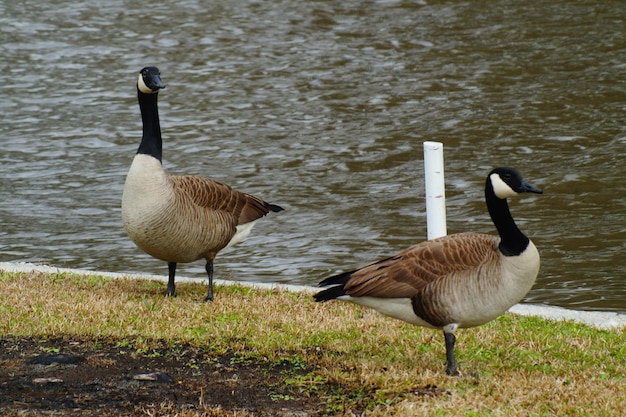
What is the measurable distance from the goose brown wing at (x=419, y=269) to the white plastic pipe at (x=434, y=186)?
1.47 meters

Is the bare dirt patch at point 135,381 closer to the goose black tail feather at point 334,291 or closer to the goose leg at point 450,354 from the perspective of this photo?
the goose black tail feather at point 334,291

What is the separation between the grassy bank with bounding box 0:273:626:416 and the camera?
218 inches

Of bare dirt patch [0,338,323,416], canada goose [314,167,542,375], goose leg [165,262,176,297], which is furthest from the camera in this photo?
goose leg [165,262,176,297]

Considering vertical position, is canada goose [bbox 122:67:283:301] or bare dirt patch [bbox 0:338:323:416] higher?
canada goose [bbox 122:67:283:301]

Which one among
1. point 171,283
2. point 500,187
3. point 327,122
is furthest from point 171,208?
point 327,122

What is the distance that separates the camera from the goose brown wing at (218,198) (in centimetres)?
773

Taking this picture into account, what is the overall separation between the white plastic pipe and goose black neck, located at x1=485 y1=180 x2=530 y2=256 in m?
1.39

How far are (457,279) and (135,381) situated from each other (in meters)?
1.90

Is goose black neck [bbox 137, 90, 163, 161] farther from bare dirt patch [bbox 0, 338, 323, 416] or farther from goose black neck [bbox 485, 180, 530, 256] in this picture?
goose black neck [bbox 485, 180, 530, 256]

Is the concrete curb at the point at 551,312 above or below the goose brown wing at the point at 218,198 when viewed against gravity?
below

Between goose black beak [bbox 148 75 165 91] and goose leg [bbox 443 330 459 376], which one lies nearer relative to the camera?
goose leg [bbox 443 330 459 376]

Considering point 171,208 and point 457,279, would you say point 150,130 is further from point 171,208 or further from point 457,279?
point 457,279

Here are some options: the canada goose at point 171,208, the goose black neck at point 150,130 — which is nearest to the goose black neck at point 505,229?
the canada goose at point 171,208

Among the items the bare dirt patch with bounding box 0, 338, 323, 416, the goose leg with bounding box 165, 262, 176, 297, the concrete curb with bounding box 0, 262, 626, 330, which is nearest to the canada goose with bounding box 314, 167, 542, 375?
the bare dirt patch with bounding box 0, 338, 323, 416
